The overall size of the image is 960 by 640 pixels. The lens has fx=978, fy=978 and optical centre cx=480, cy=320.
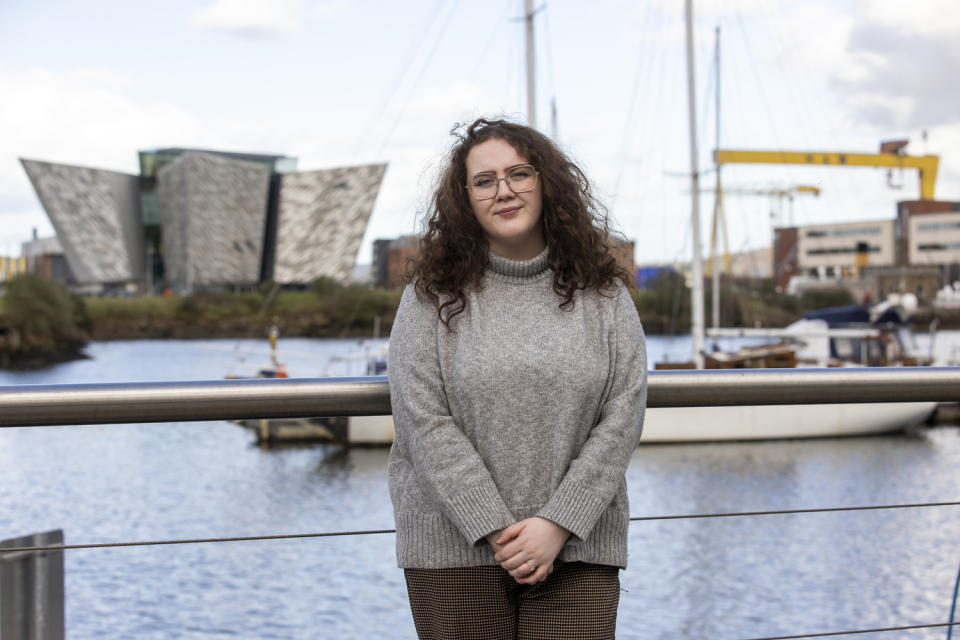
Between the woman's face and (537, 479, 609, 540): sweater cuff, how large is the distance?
0.40 meters

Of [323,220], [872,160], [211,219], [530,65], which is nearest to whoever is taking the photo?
[530,65]

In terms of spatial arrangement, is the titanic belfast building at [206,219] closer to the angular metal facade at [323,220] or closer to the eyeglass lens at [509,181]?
the angular metal facade at [323,220]

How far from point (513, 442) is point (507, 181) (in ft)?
1.40

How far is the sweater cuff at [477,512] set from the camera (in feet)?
4.60

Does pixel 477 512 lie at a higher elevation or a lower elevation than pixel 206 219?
lower

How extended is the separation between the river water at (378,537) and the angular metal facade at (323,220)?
47223 millimetres

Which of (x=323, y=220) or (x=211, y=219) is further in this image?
(x=323, y=220)

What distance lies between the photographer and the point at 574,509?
1419 mm

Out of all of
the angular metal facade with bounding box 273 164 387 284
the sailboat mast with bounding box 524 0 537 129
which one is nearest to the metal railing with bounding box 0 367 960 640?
the sailboat mast with bounding box 524 0 537 129

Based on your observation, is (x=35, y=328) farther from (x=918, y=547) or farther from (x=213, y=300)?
(x=918, y=547)

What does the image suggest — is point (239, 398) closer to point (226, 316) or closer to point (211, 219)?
point (226, 316)

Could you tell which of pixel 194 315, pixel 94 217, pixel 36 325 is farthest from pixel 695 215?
pixel 94 217

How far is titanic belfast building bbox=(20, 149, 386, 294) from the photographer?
234 feet

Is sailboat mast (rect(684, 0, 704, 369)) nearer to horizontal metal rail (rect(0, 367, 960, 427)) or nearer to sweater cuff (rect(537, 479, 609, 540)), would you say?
horizontal metal rail (rect(0, 367, 960, 427))
